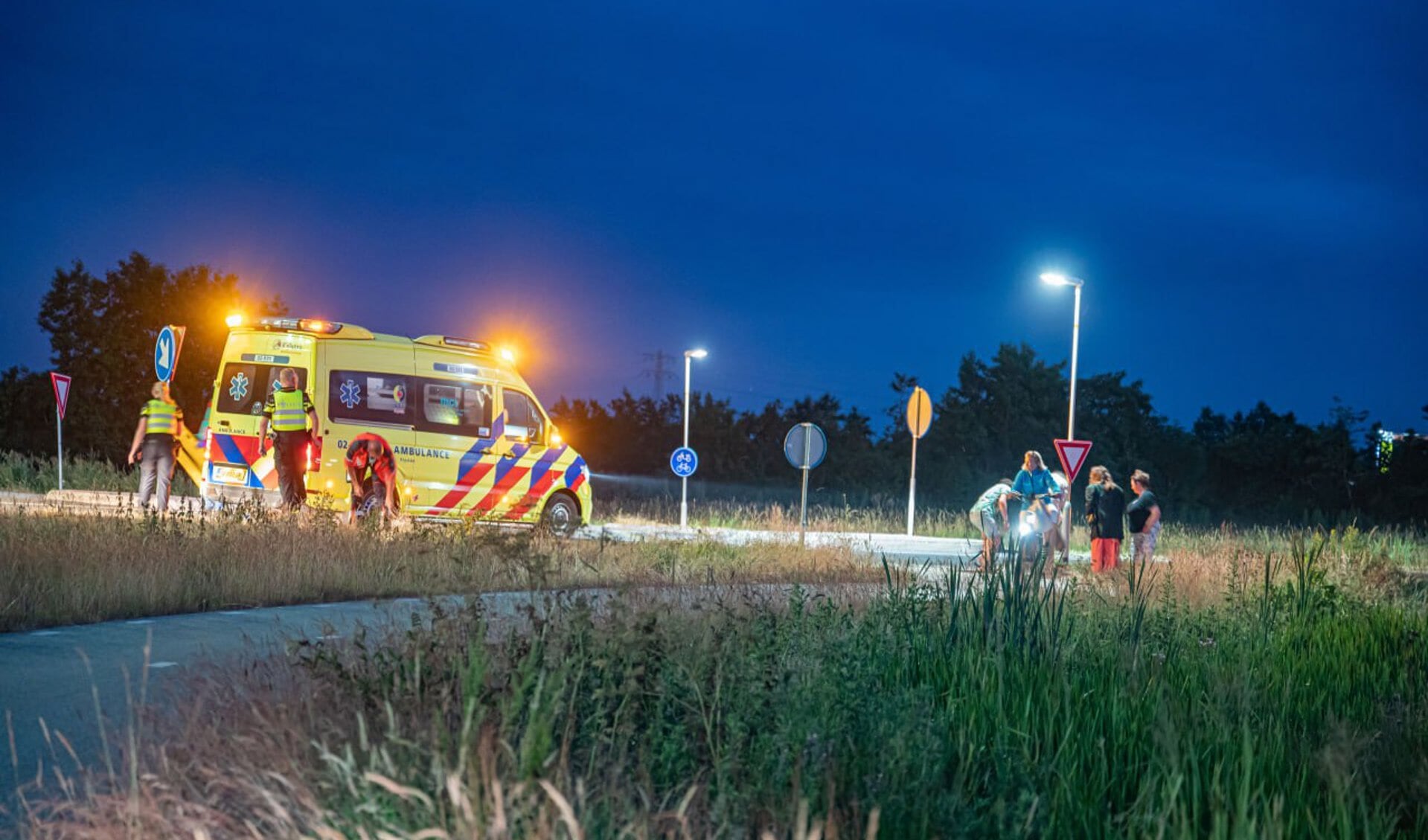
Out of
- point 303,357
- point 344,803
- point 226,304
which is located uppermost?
point 226,304

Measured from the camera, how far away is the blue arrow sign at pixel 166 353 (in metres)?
15.8

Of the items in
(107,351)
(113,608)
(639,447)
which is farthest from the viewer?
(639,447)

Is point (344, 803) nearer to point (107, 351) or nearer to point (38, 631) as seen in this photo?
point (38, 631)

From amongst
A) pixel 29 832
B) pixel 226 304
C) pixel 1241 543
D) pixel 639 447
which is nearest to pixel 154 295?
pixel 226 304

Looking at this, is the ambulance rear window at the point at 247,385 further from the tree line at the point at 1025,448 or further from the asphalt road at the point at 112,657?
the tree line at the point at 1025,448

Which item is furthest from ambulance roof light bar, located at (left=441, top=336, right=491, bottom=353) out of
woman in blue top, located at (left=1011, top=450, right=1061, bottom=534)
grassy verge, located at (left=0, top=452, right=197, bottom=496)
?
grassy verge, located at (left=0, top=452, right=197, bottom=496)

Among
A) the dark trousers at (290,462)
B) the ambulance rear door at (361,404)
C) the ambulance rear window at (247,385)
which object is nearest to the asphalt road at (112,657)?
the dark trousers at (290,462)

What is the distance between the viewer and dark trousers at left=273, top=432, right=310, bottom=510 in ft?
54.2

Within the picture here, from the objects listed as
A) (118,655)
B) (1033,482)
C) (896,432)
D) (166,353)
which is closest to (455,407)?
(166,353)

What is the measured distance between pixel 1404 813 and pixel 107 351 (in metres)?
39.5

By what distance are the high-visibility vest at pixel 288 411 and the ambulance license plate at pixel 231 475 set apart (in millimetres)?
830

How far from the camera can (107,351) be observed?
129 ft

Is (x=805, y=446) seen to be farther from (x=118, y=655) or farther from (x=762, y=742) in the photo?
(x=762, y=742)

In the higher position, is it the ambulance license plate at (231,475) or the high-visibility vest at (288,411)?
the high-visibility vest at (288,411)
